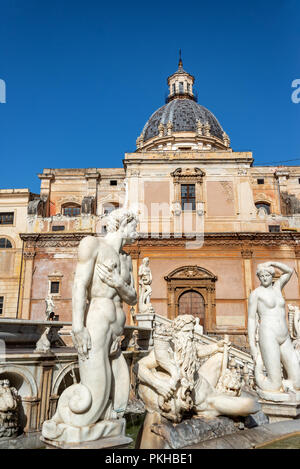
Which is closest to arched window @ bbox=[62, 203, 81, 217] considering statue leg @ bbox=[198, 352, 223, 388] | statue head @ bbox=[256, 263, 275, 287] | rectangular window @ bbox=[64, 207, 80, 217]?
rectangular window @ bbox=[64, 207, 80, 217]

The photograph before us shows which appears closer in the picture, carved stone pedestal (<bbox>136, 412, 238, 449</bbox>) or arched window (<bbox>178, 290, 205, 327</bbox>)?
carved stone pedestal (<bbox>136, 412, 238, 449</bbox>)

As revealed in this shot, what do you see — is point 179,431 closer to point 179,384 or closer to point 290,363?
point 179,384

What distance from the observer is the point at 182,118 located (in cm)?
3406

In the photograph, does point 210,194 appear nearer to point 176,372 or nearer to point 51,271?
point 51,271

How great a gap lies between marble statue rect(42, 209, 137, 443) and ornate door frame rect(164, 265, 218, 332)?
17.8 meters

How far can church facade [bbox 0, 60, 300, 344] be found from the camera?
21.6 meters

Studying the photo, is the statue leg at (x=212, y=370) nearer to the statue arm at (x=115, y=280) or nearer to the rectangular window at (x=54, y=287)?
the statue arm at (x=115, y=280)

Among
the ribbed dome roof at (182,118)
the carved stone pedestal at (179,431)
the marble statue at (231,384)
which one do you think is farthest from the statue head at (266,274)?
the ribbed dome roof at (182,118)

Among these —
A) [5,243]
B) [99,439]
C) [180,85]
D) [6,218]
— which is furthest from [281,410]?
[180,85]

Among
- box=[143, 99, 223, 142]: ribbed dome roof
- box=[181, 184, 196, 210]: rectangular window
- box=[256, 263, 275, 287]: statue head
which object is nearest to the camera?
box=[256, 263, 275, 287]: statue head

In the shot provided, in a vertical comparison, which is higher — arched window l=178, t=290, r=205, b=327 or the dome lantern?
the dome lantern

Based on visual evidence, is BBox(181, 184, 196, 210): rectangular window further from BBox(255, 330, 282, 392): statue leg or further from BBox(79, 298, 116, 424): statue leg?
BBox(79, 298, 116, 424): statue leg

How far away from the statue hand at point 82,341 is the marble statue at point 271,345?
8.13 feet

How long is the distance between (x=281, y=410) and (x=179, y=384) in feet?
5.62
